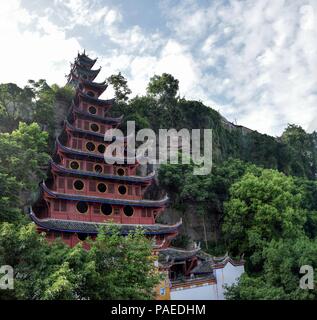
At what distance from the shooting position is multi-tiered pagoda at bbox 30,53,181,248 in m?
19.8

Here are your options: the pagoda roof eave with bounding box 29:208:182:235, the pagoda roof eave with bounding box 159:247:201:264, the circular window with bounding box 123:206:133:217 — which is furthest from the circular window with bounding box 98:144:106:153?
the pagoda roof eave with bounding box 159:247:201:264

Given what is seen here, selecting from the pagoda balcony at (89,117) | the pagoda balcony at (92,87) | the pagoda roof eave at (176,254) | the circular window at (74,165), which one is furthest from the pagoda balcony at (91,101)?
the pagoda roof eave at (176,254)

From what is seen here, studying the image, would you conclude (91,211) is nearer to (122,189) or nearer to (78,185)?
(78,185)

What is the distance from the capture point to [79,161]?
2261cm

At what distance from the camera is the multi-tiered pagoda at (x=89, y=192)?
19.8 m

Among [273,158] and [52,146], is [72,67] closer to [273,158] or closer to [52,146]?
[52,146]

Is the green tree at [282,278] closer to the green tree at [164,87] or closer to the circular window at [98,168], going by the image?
the circular window at [98,168]

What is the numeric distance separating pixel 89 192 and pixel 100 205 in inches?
42.9

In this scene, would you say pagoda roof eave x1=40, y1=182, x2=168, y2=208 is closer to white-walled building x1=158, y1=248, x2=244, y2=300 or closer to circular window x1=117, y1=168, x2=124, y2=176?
circular window x1=117, y1=168, x2=124, y2=176

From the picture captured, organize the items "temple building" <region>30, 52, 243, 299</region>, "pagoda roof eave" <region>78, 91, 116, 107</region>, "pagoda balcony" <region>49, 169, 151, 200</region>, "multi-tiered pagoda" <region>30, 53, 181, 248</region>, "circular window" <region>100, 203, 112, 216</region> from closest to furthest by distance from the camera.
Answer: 1. "temple building" <region>30, 52, 243, 299</region>
2. "multi-tiered pagoda" <region>30, 53, 181, 248</region>
3. "pagoda balcony" <region>49, 169, 151, 200</region>
4. "circular window" <region>100, 203, 112, 216</region>
5. "pagoda roof eave" <region>78, 91, 116, 107</region>

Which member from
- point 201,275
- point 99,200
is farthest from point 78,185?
point 201,275

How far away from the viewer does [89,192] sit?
21.8 m
